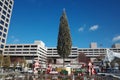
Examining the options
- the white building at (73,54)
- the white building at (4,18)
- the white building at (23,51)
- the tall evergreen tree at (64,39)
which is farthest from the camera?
the white building at (73,54)

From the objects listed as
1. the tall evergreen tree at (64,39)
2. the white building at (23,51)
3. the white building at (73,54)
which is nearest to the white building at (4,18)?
the tall evergreen tree at (64,39)

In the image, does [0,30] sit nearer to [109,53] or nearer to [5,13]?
[5,13]

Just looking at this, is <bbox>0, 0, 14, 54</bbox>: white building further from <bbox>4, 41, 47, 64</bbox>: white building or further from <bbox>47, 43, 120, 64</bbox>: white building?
<bbox>47, 43, 120, 64</bbox>: white building

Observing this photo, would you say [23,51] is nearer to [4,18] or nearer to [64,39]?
[4,18]

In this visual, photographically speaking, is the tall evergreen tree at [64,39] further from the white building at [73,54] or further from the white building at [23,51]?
the white building at [73,54]

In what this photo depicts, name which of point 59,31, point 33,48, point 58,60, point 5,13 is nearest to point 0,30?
point 5,13

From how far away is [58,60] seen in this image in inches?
5487

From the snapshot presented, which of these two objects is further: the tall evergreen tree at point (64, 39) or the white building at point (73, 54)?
the white building at point (73, 54)

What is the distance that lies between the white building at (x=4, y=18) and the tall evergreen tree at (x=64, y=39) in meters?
31.8

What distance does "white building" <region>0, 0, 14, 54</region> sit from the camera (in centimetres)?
7231

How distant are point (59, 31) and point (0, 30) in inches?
1220

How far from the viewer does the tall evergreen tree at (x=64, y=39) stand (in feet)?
166

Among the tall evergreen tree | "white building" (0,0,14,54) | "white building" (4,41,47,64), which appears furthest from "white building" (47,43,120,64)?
the tall evergreen tree

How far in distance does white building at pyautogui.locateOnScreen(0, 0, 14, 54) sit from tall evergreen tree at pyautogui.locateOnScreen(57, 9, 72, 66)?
31.8m
